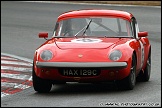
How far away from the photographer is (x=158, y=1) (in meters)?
31.9

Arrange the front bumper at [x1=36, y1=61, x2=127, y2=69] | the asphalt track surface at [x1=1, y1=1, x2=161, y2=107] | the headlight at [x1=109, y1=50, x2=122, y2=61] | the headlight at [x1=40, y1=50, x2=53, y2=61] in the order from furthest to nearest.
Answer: the headlight at [x1=40, y1=50, x2=53, y2=61] → the headlight at [x1=109, y1=50, x2=122, y2=61] → the front bumper at [x1=36, y1=61, x2=127, y2=69] → the asphalt track surface at [x1=1, y1=1, x2=161, y2=107]

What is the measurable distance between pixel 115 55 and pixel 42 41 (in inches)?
409

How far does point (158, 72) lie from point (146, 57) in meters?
1.49

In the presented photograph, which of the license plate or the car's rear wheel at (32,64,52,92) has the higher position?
the license plate

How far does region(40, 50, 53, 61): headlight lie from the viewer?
10251mm

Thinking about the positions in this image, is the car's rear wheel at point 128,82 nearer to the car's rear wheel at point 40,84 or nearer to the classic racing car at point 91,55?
the classic racing car at point 91,55

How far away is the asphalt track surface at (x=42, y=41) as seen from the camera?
9.30 m

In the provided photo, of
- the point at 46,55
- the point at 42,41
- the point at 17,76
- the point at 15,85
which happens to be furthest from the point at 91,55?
the point at 42,41

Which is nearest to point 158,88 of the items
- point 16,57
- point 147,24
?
point 16,57

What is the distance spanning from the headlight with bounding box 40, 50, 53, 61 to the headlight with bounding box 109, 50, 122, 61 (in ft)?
2.83

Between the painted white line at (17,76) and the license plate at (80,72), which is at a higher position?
the license plate at (80,72)

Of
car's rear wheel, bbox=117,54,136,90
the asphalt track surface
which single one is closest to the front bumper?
car's rear wheel, bbox=117,54,136,90

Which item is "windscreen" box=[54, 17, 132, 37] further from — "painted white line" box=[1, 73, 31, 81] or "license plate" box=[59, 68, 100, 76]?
"painted white line" box=[1, 73, 31, 81]

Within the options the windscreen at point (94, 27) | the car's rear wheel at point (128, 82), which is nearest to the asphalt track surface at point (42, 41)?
the car's rear wheel at point (128, 82)
